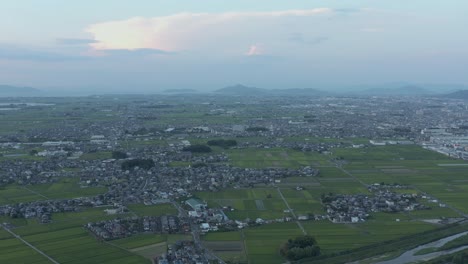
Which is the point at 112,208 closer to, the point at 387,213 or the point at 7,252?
the point at 7,252

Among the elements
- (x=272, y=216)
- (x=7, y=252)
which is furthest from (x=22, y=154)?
(x=272, y=216)

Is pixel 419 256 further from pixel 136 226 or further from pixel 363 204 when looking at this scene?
pixel 136 226

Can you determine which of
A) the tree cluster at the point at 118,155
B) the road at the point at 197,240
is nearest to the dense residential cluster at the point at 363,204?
the road at the point at 197,240

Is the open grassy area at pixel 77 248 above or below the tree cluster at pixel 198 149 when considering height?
below

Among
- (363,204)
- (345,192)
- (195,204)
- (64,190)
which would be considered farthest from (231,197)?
(64,190)

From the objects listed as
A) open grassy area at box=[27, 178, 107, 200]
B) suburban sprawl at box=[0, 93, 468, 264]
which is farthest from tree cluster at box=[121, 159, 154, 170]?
open grassy area at box=[27, 178, 107, 200]

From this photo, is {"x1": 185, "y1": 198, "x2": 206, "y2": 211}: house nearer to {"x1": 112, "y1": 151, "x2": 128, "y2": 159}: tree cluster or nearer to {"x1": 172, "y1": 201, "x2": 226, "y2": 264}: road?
{"x1": 172, "y1": 201, "x2": 226, "y2": 264}: road

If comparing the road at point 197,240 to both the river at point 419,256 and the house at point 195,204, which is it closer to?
the house at point 195,204

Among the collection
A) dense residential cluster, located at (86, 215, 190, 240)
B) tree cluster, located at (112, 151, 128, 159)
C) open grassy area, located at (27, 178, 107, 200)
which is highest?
tree cluster, located at (112, 151, 128, 159)
